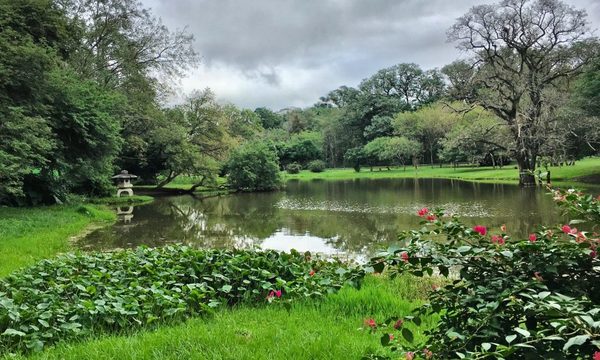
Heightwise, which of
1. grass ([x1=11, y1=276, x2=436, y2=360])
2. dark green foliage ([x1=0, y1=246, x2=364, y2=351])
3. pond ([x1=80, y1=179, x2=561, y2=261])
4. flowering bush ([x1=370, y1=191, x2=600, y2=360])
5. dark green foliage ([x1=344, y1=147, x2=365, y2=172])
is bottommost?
pond ([x1=80, y1=179, x2=561, y2=261])

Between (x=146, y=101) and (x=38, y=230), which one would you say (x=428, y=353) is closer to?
(x=38, y=230)

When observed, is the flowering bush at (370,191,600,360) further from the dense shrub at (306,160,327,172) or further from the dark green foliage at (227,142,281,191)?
the dense shrub at (306,160,327,172)

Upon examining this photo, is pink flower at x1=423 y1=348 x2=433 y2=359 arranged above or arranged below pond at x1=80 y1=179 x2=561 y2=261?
above

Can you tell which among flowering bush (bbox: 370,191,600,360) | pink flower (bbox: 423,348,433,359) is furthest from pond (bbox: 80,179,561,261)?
pink flower (bbox: 423,348,433,359)

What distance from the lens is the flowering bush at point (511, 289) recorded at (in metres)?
1.70

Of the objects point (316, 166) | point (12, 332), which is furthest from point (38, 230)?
point (316, 166)

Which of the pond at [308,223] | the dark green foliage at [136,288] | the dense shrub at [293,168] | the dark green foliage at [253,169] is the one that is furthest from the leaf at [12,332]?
the dense shrub at [293,168]

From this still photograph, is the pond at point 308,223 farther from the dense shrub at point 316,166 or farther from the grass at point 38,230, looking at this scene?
the dense shrub at point 316,166

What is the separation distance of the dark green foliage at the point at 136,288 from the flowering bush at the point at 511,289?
0.62 meters

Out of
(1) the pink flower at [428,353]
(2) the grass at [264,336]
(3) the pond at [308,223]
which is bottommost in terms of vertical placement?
(3) the pond at [308,223]

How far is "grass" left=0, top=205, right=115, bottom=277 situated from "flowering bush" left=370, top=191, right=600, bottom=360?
22.4 ft

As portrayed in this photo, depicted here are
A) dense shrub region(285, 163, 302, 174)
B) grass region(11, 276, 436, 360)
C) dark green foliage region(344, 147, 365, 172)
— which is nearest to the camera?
grass region(11, 276, 436, 360)

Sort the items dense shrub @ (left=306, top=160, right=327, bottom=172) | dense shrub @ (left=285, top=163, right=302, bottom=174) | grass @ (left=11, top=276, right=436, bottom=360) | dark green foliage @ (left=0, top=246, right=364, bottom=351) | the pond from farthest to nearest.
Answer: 1. dense shrub @ (left=285, top=163, right=302, bottom=174)
2. dense shrub @ (left=306, top=160, right=327, bottom=172)
3. the pond
4. dark green foliage @ (left=0, top=246, right=364, bottom=351)
5. grass @ (left=11, top=276, right=436, bottom=360)

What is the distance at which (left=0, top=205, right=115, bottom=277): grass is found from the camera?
885 cm
